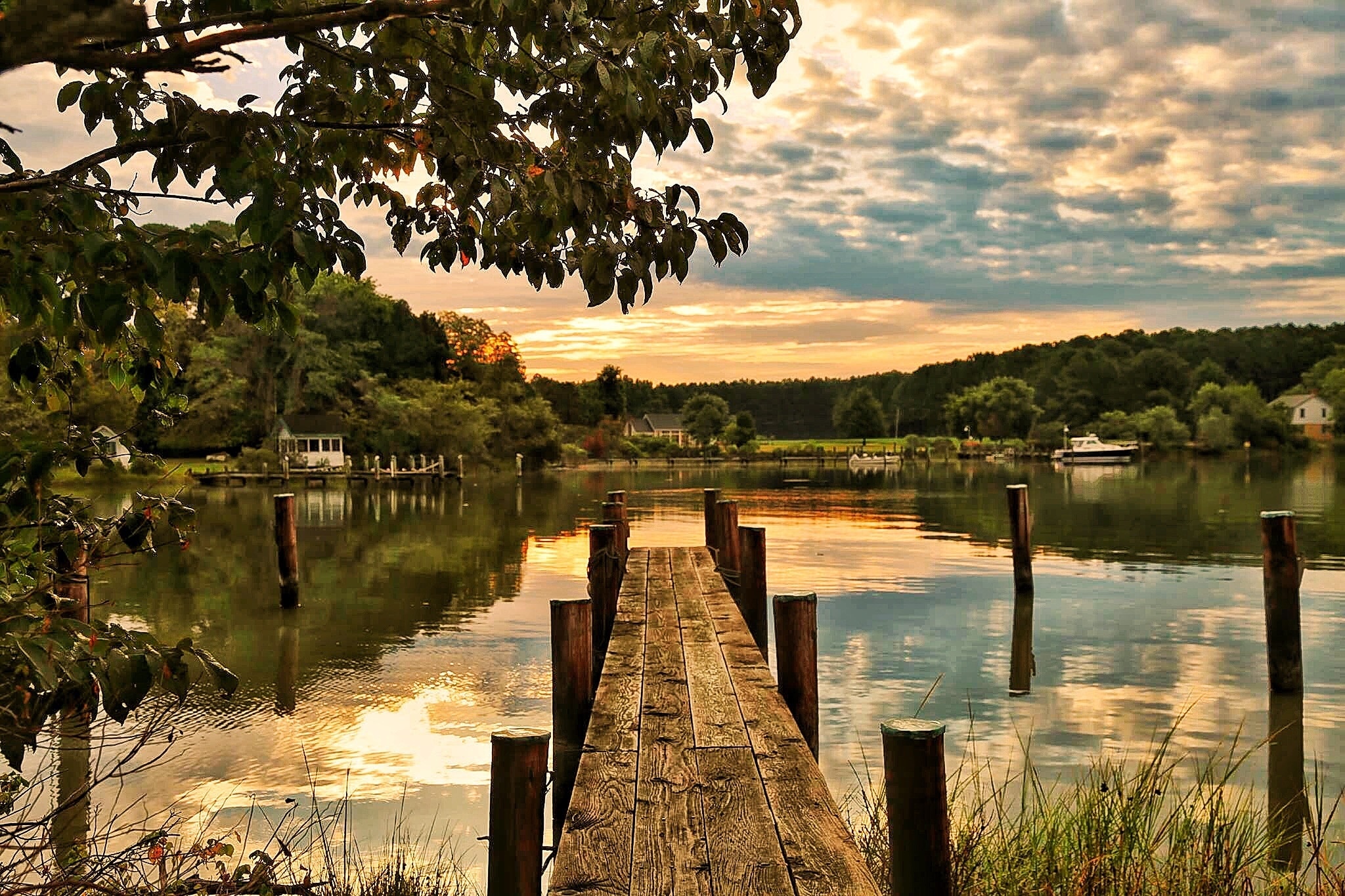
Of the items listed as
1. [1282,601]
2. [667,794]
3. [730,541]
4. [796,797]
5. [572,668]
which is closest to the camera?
[796,797]

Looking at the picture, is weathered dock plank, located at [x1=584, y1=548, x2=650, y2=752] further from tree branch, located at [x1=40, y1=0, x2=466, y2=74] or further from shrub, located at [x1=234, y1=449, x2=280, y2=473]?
shrub, located at [x1=234, y1=449, x2=280, y2=473]

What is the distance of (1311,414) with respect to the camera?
110m

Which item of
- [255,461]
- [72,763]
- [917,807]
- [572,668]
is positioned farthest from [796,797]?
[255,461]

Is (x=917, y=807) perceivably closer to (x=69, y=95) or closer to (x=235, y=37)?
(x=235, y=37)

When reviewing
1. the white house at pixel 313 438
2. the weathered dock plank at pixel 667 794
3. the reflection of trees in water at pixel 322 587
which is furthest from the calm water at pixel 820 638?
the white house at pixel 313 438

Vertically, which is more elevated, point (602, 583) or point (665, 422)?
point (665, 422)

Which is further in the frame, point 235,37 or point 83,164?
point 83,164

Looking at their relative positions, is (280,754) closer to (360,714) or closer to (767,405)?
(360,714)

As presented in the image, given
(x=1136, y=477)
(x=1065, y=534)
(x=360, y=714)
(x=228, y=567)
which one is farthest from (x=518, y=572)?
(x=1136, y=477)

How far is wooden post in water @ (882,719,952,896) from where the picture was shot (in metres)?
3.56

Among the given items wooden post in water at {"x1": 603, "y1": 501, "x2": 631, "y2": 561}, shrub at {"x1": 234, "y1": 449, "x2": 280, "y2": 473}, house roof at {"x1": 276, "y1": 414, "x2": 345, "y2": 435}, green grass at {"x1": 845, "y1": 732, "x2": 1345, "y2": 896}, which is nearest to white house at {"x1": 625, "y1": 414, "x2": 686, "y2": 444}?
house roof at {"x1": 276, "y1": 414, "x2": 345, "y2": 435}

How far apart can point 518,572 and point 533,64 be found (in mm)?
19469

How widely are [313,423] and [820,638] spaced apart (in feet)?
170

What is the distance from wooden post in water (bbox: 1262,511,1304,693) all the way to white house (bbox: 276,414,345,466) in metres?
54.7
